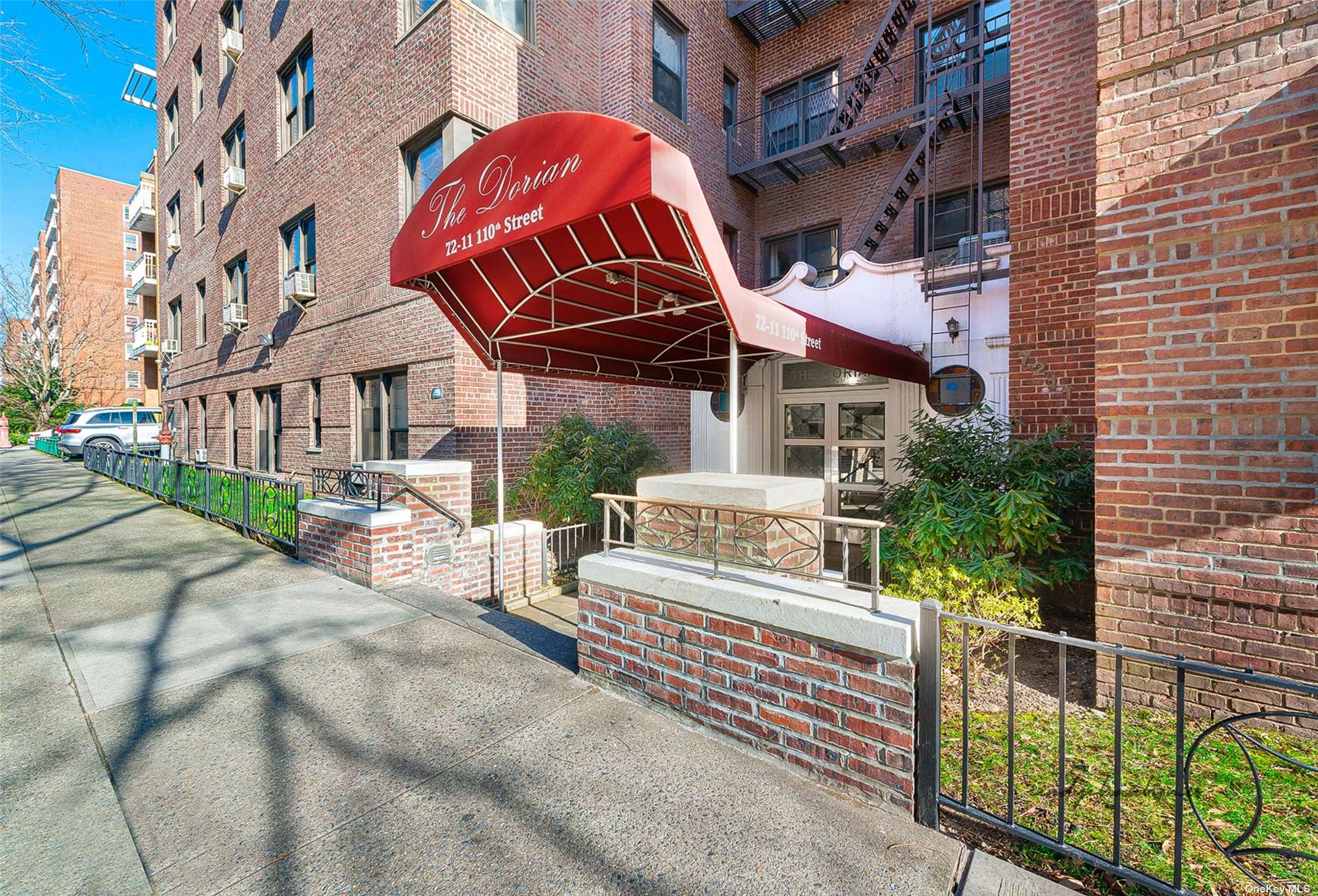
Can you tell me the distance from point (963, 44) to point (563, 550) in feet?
33.2

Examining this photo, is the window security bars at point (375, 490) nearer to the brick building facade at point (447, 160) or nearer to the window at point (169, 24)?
the brick building facade at point (447, 160)

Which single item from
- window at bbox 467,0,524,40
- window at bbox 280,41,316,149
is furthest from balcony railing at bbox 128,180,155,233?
window at bbox 467,0,524,40

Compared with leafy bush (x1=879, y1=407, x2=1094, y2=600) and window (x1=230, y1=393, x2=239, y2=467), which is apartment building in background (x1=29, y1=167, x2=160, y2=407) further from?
leafy bush (x1=879, y1=407, x2=1094, y2=600)

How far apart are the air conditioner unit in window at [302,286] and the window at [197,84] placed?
9.92 meters

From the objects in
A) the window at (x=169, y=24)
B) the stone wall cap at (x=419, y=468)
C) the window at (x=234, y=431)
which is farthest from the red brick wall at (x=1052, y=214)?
the window at (x=169, y=24)

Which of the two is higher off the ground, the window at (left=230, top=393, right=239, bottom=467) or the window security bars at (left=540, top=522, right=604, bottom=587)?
the window at (left=230, top=393, right=239, bottom=467)

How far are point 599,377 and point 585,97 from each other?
6.31m

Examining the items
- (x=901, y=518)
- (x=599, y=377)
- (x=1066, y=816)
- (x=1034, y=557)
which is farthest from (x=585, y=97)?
(x=1066, y=816)

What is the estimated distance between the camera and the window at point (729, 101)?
42.1 feet

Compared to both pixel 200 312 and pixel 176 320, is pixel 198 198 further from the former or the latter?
pixel 176 320

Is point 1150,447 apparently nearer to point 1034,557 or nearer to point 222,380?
point 1034,557

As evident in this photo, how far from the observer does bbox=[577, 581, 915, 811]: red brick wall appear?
258 centimetres

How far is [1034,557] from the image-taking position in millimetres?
5199

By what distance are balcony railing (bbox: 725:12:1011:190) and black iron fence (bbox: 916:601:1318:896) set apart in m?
7.78
